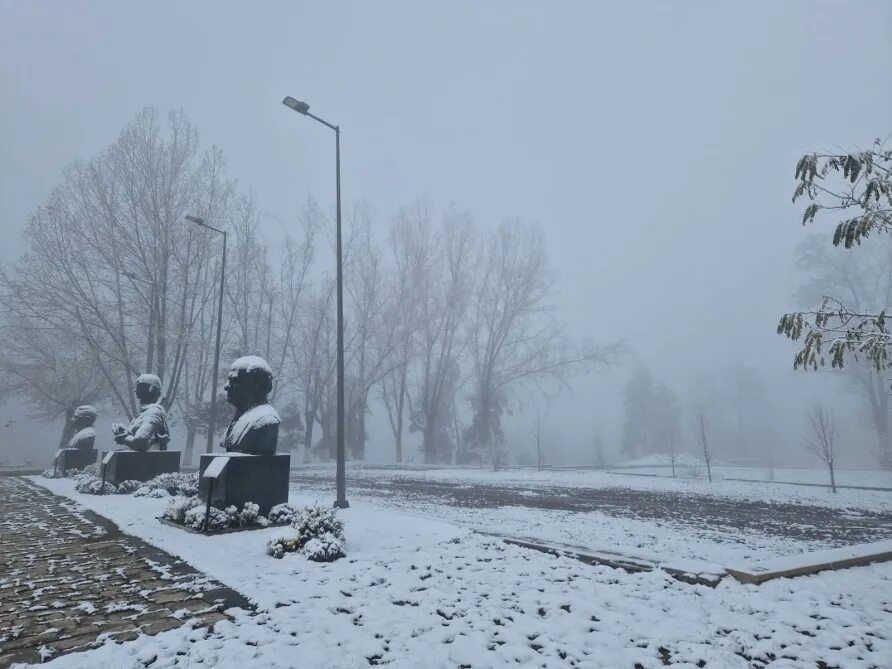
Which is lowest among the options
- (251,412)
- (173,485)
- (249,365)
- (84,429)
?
(173,485)

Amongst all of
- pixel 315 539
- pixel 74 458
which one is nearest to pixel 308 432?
pixel 74 458

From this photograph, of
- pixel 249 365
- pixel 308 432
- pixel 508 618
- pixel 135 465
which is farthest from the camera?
pixel 308 432

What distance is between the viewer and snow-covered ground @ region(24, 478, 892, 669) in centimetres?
394

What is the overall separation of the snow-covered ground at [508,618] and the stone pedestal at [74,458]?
19031 mm

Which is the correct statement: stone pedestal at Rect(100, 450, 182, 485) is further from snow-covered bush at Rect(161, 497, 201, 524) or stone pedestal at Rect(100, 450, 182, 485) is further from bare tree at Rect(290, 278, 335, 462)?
bare tree at Rect(290, 278, 335, 462)

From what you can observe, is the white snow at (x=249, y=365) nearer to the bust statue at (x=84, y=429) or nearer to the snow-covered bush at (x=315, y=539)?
the snow-covered bush at (x=315, y=539)

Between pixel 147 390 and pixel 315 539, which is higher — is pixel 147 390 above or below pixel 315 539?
above

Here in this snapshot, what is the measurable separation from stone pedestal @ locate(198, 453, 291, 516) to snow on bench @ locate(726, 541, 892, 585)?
7.20 metres

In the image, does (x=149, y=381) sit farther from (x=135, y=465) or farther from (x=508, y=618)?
(x=508, y=618)

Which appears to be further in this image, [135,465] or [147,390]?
[147,390]

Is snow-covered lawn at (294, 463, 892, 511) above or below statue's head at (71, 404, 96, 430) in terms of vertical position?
below

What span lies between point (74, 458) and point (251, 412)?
56.0 ft

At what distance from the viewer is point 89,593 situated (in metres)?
5.26

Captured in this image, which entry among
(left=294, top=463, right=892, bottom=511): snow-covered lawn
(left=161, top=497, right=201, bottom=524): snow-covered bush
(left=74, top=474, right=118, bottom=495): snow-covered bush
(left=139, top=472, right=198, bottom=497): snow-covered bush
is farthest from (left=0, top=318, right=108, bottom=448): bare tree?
(left=294, top=463, right=892, bottom=511): snow-covered lawn
